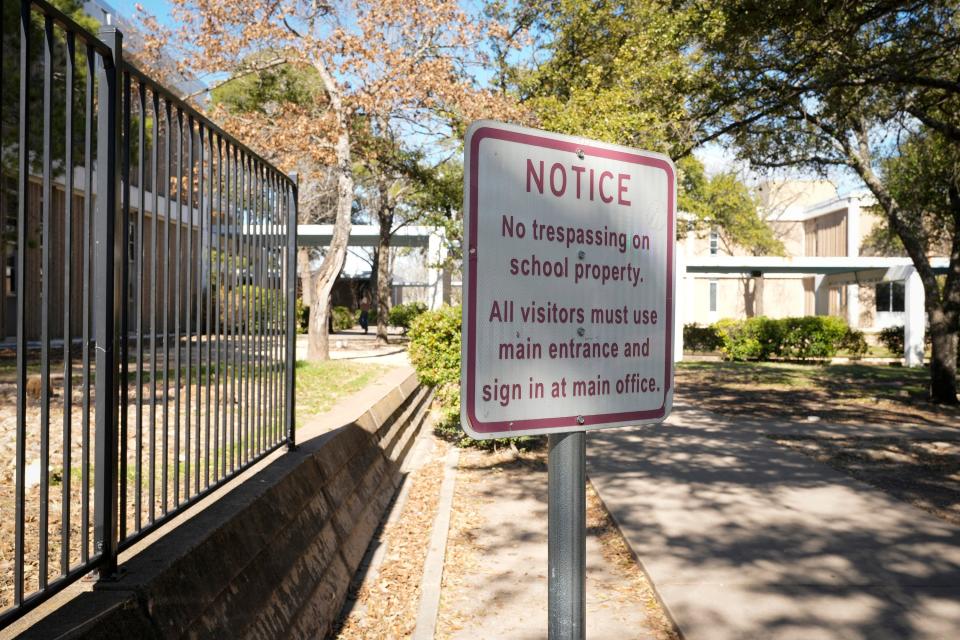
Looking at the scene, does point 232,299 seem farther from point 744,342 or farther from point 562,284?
point 744,342

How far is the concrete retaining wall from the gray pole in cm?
124

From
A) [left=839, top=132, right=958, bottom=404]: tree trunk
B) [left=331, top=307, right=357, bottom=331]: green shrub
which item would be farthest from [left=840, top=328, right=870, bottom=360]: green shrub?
[left=331, top=307, right=357, bottom=331]: green shrub

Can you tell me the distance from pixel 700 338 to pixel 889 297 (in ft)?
47.2

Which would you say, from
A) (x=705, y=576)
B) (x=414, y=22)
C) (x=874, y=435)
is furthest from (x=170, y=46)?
(x=705, y=576)

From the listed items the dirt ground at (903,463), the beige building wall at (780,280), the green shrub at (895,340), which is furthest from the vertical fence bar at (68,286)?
the beige building wall at (780,280)

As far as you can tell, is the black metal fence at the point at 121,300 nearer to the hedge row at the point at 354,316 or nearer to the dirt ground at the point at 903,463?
the dirt ground at the point at 903,463

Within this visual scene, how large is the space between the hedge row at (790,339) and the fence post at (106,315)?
2799 cm

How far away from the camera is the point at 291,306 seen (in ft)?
18.5

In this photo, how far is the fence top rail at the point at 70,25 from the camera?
2358 millimetres

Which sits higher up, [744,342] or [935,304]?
[935,304]

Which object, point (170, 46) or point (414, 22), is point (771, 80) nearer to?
point (414, 22)

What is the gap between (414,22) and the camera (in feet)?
55.0

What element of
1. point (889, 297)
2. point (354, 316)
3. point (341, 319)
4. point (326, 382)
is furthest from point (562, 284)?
point (354, 316)

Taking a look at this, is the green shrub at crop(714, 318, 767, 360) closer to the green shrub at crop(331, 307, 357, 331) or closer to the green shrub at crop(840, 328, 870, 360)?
the green shrub at crop(840, 328, 870, 360)
